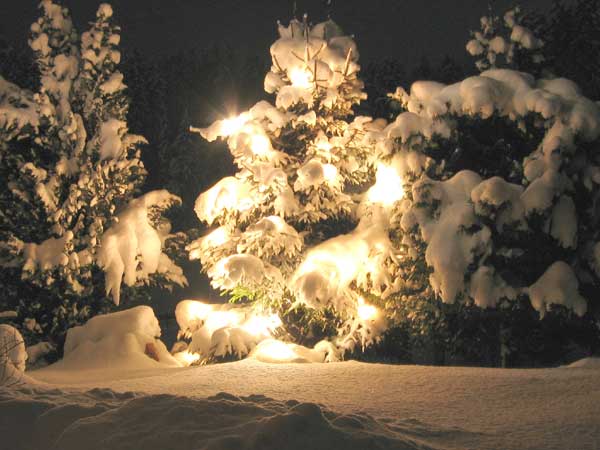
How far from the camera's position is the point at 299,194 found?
10359mm

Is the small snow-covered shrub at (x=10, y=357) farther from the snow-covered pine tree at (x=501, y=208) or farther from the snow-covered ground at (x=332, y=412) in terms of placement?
the snow-covered pine tree at (x=501, y=208)

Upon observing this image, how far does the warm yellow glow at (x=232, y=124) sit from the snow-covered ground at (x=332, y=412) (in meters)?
4.45

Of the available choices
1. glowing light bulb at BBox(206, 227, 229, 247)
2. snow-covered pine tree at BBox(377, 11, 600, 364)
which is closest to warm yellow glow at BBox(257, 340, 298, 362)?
snow-covered pine tree at BBox(377, 11, 600, 364)

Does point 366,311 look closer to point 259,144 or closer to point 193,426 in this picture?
point 259,144

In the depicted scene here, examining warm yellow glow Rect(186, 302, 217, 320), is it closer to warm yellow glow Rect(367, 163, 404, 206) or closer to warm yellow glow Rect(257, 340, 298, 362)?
warm yellow glow Rect(257, 340, 298, 362)

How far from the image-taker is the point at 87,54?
39.1 feet

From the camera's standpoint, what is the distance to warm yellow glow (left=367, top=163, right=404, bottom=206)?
29.9 ft

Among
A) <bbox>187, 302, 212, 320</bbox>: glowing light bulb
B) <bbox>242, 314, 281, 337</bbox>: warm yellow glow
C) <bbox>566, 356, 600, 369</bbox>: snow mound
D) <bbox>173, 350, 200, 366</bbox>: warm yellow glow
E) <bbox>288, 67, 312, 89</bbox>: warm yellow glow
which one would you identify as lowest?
<bbox>566, 356, 600, 369</bbox>: snow mound

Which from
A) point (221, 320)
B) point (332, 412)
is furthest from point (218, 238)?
point (332, 412)

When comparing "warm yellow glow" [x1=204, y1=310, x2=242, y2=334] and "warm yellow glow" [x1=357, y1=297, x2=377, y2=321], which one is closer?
"warm yellow glow" [x1=357, y1=297, x2=377, y2=321]

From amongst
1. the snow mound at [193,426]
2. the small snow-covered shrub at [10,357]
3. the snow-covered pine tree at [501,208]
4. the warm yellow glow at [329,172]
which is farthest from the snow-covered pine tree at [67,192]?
the snow mound at [193,426]

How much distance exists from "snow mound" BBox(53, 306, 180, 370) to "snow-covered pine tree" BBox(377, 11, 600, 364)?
13.3ft

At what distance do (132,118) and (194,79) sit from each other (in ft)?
35.7

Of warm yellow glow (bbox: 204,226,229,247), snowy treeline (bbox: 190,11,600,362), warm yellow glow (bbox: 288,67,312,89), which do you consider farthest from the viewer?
warm yellow glow (bbox: 204,226,229,247)
